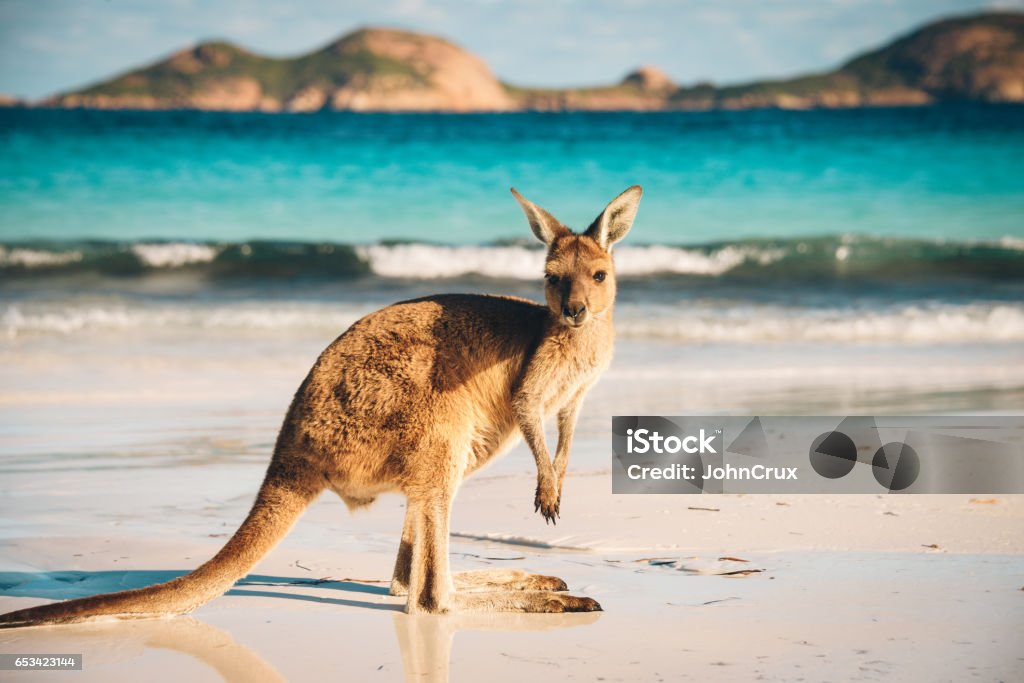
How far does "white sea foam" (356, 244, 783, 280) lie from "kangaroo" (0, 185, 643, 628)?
12299 mm

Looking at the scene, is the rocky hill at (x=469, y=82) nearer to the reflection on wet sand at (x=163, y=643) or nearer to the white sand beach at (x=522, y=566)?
the white sand beach at (x=522, y=566)

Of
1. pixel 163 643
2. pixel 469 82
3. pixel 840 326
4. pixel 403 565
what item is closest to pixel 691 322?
pixel 840 326

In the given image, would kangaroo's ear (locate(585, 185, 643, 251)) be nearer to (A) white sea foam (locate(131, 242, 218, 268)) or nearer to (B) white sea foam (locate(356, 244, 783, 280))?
(B) white sea foam (locate(356, 244, 783, 280))

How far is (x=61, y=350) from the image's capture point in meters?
9.88

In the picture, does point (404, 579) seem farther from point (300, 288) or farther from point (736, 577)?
point (300, 288)

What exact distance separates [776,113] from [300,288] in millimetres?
30440

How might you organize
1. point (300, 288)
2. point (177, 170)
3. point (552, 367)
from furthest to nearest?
1. point (177, 170)
2. point (300, 288)
3. point (552, 367)

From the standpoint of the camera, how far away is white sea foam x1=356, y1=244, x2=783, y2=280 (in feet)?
54.4

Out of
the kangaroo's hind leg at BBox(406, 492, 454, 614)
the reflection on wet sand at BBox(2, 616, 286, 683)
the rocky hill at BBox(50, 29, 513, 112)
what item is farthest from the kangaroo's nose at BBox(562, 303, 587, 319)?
the rocky hill at BBox(50, 29, 513, 112)

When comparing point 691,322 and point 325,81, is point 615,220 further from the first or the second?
point 325,81

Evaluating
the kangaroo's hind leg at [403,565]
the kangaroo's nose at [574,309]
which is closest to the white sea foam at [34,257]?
the kangaroo's hind leg at [403,565]

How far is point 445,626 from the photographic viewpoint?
3.65 m

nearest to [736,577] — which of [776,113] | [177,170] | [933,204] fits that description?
[933,204]

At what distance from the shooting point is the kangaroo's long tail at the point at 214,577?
3.43 meters
